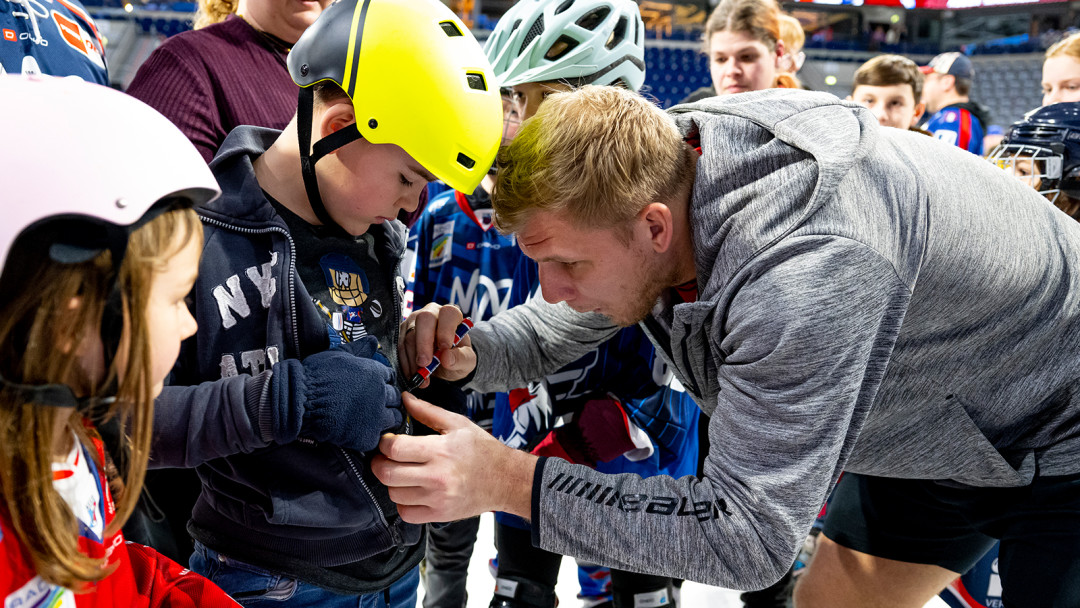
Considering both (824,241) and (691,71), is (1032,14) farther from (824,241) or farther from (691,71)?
(824,241)

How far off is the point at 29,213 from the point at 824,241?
0.99 metres

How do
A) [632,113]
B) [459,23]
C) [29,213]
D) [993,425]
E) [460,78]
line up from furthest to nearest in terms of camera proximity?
[993,425] → [632,113] → [459,23] → [460,78] → [29,213]

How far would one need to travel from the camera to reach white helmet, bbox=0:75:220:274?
712 mm

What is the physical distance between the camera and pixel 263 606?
1.24m

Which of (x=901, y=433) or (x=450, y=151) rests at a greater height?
(x=450, y=151)

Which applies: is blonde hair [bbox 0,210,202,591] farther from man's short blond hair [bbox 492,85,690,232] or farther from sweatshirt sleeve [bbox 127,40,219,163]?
sweatshirt sleeve [bbox 127,40,219,163]

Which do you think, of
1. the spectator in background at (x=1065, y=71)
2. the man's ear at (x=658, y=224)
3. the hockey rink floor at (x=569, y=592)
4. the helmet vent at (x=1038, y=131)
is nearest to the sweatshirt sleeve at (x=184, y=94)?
the man's ear at (x=658, y=224)

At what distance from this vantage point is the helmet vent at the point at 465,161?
1.18 meters

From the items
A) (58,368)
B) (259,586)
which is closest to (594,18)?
(259,586)

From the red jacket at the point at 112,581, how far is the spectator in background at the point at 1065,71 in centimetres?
348

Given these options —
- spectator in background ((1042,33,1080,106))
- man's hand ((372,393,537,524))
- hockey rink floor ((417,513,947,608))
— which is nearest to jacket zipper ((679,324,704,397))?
man's hand ((372,393,537,524))

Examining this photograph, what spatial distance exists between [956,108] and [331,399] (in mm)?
5334

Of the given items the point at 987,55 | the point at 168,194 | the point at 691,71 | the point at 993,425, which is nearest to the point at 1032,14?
the point at 987,55

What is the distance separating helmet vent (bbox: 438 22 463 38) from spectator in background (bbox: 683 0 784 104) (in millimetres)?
2237
